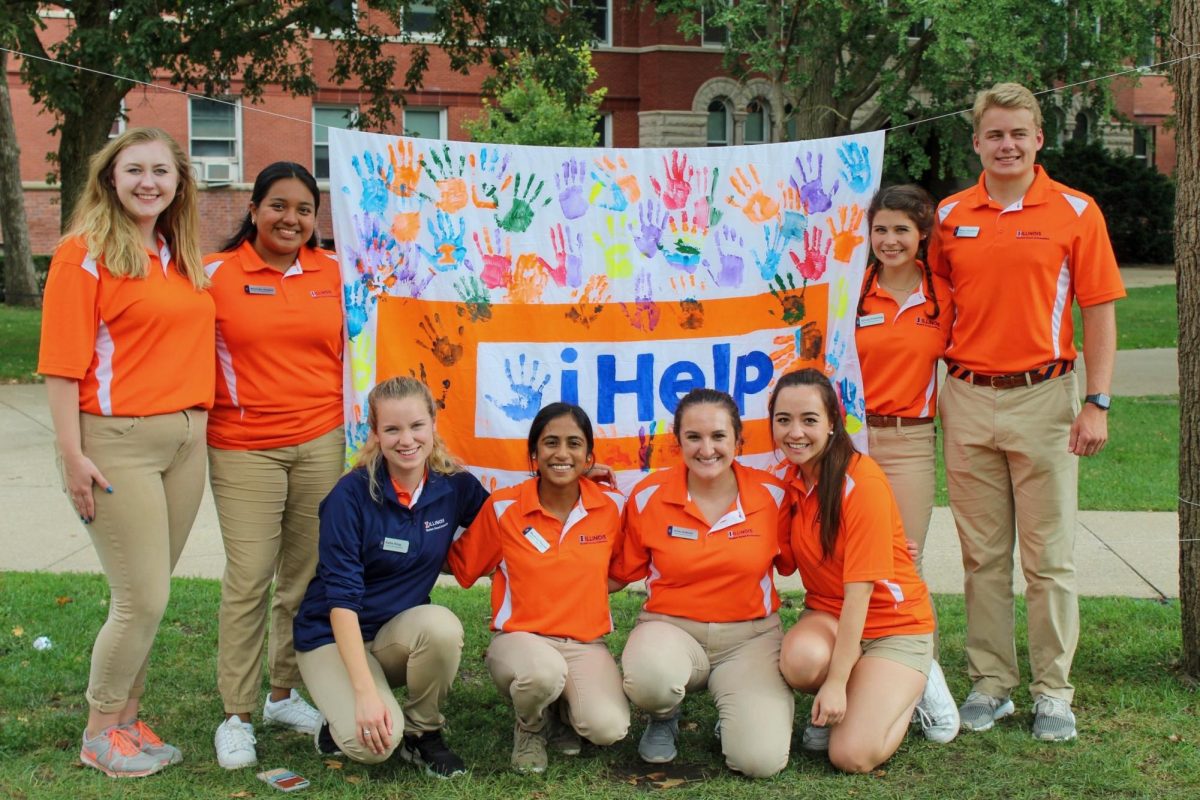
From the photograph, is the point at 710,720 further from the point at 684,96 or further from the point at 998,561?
the point at 684,96

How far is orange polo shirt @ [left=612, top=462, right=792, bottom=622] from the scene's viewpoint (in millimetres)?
3916

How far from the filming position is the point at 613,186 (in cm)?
458

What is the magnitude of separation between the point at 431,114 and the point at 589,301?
22.1 meters

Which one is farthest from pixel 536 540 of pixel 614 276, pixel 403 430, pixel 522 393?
pixel 614 276

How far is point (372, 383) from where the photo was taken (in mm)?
4199

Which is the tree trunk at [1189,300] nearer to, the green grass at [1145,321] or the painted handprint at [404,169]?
the painted handprint at [404,169]

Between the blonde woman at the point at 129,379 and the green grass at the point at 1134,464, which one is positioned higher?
the blonde woman at the point at 129,379

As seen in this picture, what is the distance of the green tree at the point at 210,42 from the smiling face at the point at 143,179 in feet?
24.6

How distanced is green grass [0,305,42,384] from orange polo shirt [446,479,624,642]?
7182mm

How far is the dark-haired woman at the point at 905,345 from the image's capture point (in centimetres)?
408

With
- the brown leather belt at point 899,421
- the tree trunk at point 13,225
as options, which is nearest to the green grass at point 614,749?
the brown leather belt at point 899,421

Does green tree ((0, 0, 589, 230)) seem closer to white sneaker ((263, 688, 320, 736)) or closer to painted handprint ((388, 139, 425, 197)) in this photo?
painted handprint ((388, 139, 425, 197))

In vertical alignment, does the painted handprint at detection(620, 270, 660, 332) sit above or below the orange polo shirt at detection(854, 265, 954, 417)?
above

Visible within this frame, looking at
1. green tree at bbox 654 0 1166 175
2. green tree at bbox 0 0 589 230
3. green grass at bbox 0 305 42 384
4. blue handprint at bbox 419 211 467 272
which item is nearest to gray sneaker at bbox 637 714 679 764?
blue handprint at bbox 419 211 467 272
